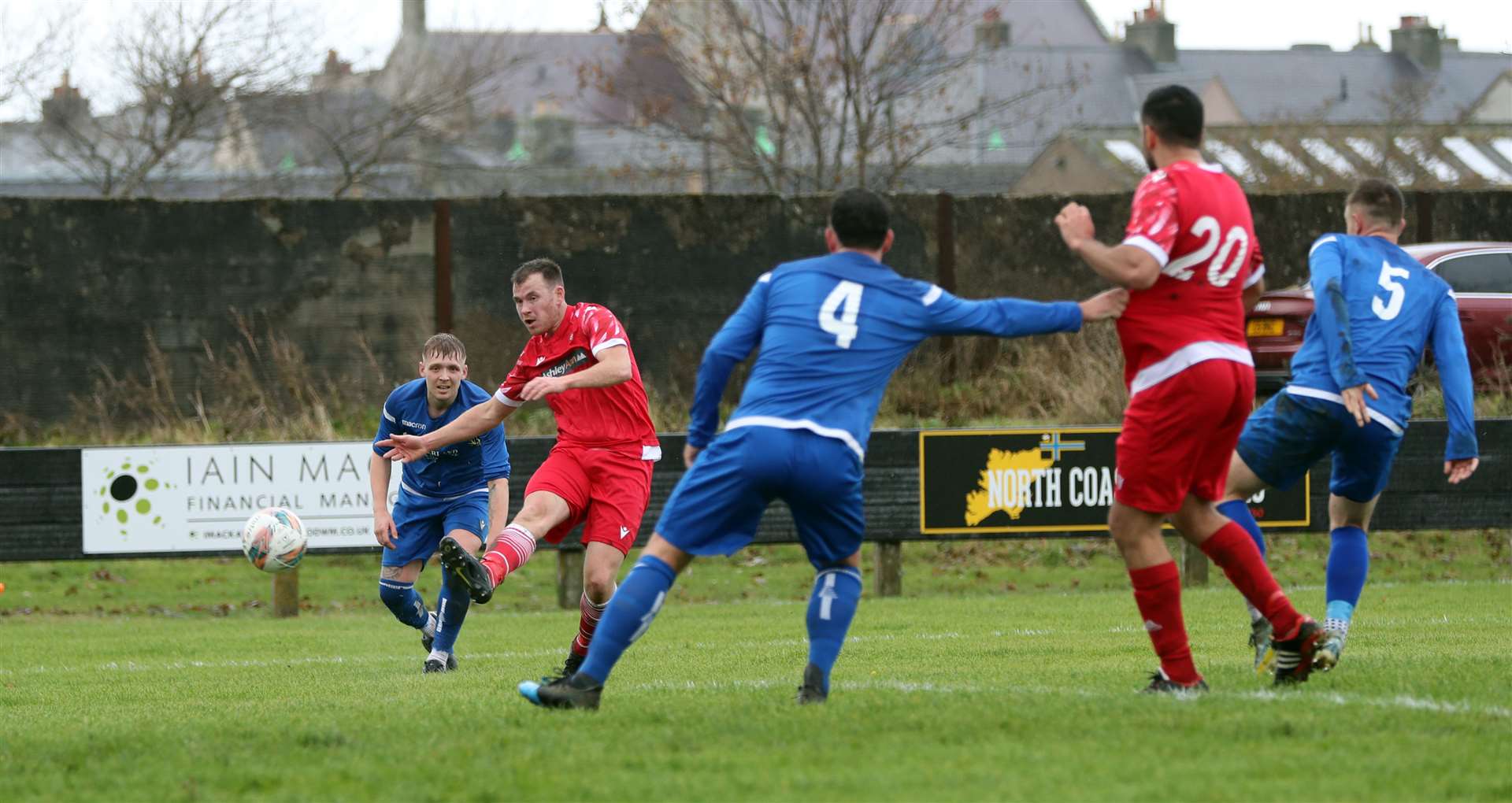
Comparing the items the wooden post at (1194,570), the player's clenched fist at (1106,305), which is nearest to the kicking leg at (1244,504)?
the player's clenched fist at (1106,305)

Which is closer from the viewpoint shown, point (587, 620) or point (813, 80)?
point (587, 620)

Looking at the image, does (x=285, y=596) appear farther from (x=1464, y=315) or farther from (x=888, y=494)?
(x=1464, y=315)

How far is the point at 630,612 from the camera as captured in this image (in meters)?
6.18

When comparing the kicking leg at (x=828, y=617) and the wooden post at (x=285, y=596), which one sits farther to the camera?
the wooden post at (x=285, y=596)

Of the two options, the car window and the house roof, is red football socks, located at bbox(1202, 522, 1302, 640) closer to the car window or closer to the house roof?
the car window

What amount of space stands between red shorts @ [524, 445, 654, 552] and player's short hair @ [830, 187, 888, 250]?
109 inches

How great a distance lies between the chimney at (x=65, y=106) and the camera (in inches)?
1185

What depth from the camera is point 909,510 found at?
50.5 ft

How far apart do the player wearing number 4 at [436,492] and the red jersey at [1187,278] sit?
422 centimetres

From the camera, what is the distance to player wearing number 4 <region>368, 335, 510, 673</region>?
31.2ft

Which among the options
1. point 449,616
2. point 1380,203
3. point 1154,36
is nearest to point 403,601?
point 449,616

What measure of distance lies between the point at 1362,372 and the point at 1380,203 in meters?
0.80

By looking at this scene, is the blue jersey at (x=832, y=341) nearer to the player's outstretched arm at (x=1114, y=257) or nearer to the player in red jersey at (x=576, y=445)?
the player's outstretched arm at (x=1114, y=257)

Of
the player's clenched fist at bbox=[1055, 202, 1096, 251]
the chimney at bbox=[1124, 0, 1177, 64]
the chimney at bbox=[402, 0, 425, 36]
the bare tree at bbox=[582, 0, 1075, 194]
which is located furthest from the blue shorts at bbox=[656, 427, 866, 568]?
the chimney at bbox=[1124, 0, 1177, 64]
